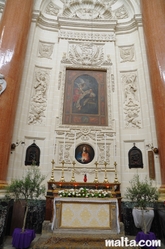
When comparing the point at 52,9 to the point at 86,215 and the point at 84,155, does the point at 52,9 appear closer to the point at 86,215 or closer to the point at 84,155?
the point at 84,155

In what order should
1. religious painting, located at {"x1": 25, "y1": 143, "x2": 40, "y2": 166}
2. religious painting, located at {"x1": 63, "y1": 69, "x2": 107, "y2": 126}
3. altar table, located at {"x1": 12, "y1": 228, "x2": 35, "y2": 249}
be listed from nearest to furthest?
altar table, located at {"x1": 12, "y1": 228, "x2": 35, "y2": 249} → religious painting, located at {"x1": 25, "y1": 143, "x2": 40, "y2": 166} → religious painting, located at {"x1": 63, "y1": 69, "x2": 107, "y2": 126}

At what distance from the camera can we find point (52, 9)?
1270 centimetres

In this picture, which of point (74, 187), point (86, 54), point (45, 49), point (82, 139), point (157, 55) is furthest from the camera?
point (45, 49)

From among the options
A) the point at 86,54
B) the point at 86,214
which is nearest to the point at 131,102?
the point at 86,54

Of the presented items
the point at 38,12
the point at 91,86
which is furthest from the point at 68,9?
the point at 91,86

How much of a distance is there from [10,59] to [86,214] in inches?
286

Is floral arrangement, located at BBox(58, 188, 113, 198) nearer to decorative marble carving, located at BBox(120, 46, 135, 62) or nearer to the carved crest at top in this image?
decorative marble carving, located at BBox(120, 46, 135, 62)

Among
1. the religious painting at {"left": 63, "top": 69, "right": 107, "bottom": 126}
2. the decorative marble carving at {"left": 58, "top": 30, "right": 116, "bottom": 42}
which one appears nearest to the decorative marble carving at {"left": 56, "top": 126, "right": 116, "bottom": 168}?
the religious painting at {"left": 63, "top": 69, "right": 107, "bottom": 126}

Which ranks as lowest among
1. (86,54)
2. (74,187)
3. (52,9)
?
(74,187)

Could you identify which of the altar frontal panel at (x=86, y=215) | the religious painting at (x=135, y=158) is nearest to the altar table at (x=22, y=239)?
the altar frontal panel at (x=86, y=215)

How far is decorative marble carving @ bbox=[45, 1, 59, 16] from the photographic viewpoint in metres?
12.6

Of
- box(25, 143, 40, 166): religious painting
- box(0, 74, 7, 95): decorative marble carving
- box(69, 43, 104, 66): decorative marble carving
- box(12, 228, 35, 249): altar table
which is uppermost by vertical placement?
box(69, 43, 104, 66): decorative marble carving

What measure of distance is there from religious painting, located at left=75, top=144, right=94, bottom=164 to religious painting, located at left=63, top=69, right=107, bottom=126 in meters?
1.21

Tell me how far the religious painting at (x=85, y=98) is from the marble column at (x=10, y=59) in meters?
2.55
